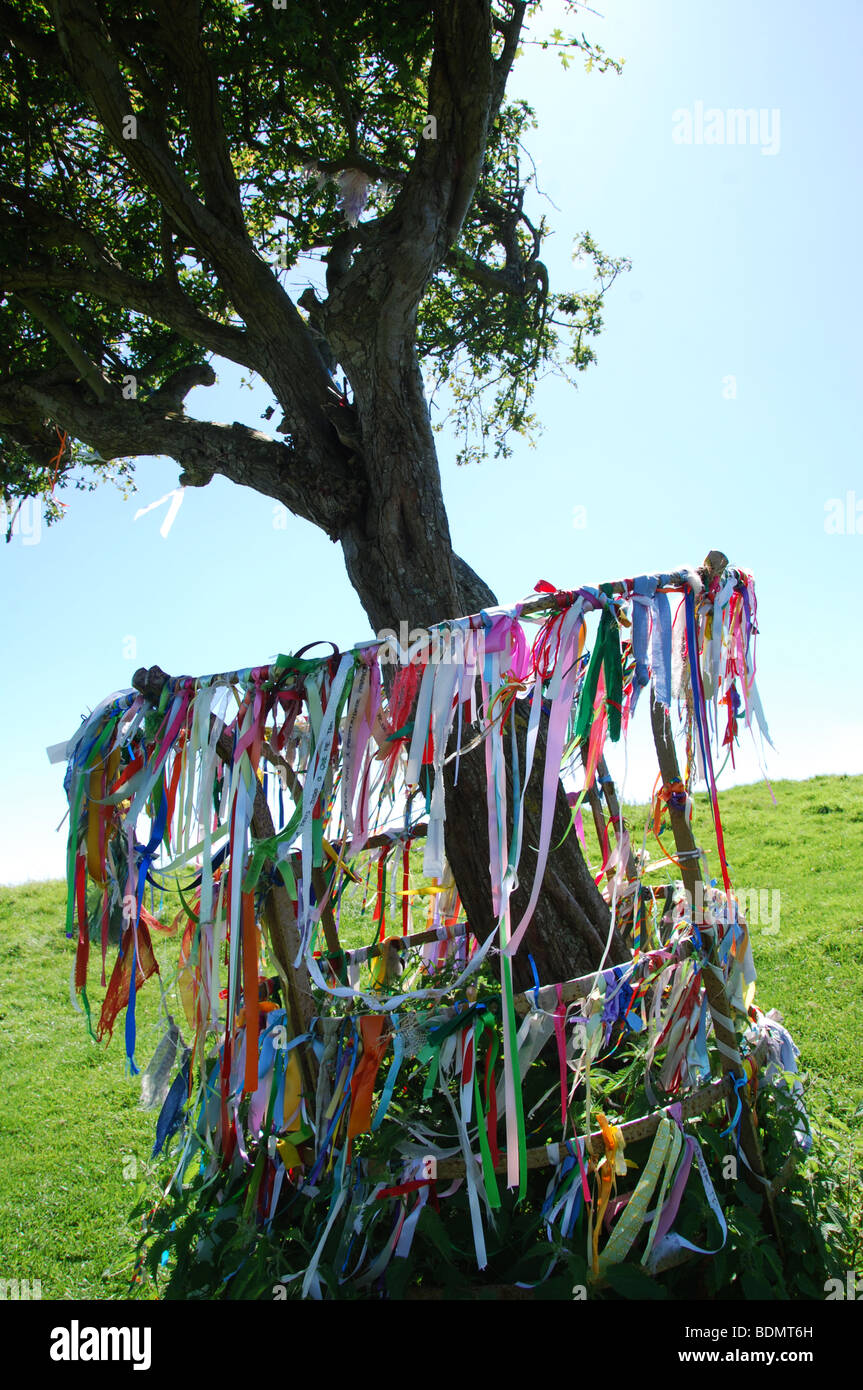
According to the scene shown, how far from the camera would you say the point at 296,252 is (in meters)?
5.66

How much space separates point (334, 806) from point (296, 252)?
4332mm

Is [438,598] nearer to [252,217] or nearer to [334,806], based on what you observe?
[334,806]

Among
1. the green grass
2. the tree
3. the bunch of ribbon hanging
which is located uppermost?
the tree

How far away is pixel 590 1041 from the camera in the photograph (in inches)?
107

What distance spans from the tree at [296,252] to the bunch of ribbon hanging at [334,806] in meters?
1.03

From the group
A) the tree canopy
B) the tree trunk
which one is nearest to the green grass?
the tree trunk

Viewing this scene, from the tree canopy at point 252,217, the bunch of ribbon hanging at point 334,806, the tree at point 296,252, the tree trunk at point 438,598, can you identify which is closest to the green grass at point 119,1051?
the bunch of ribbon hanging at point 334,806

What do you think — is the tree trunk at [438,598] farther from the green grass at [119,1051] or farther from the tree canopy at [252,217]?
the green grass at [119,1051]

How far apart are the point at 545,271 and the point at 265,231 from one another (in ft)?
6.42

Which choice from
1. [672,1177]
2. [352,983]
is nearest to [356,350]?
[352,983]

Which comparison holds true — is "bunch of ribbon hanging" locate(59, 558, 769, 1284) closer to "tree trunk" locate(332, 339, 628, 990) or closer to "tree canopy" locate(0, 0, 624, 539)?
"tree trunk" locate(332, 339, 628, 990)

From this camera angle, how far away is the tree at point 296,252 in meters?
3.91

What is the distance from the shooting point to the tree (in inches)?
154

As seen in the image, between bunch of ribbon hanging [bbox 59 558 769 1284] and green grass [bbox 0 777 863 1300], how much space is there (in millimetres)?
1076
